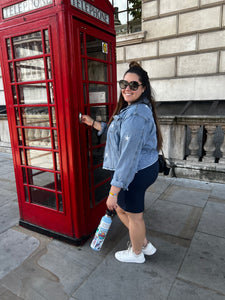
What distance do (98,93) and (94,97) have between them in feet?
0.32

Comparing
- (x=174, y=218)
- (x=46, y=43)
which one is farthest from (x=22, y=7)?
(x=174, y=218)

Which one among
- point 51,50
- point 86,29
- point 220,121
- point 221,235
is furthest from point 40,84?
point 220,121

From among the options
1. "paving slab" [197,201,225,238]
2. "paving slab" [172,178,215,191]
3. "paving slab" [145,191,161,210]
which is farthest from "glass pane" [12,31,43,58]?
"paving slab" [172,178,215,191]

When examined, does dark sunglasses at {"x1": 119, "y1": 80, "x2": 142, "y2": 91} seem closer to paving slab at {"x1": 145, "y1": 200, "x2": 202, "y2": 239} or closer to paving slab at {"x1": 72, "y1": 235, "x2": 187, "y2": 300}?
paving slab at {"x1": 72, "y1": 235, "x2": 187, "y2": 300}

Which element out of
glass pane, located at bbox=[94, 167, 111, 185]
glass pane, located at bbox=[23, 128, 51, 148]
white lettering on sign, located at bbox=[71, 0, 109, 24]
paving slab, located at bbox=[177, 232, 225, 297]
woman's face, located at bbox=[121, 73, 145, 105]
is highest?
white lettering on sign, located at bbox=[71, 0, 109, 24]

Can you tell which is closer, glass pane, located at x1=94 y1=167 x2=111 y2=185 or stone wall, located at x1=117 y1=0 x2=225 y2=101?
glass pane, located at x1=94 y1=167 x2=111 y2=185

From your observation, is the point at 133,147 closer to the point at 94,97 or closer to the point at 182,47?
the point at 94,97

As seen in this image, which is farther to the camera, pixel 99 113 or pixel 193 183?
pixel 193 183

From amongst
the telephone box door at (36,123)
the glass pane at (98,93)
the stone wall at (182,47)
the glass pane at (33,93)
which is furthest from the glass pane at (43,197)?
the stone wall at (182,47)

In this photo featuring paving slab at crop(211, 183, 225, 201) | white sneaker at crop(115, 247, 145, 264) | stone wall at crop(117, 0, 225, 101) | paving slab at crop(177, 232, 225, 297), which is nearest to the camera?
paving slab at crop(177, 232, 225, 297)

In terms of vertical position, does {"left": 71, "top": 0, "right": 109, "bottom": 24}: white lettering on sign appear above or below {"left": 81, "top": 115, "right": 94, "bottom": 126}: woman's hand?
above

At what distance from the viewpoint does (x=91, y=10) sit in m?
2.38

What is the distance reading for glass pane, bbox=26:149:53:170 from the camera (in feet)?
8.71

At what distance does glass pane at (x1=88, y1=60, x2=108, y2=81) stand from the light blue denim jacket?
2.86 ft
